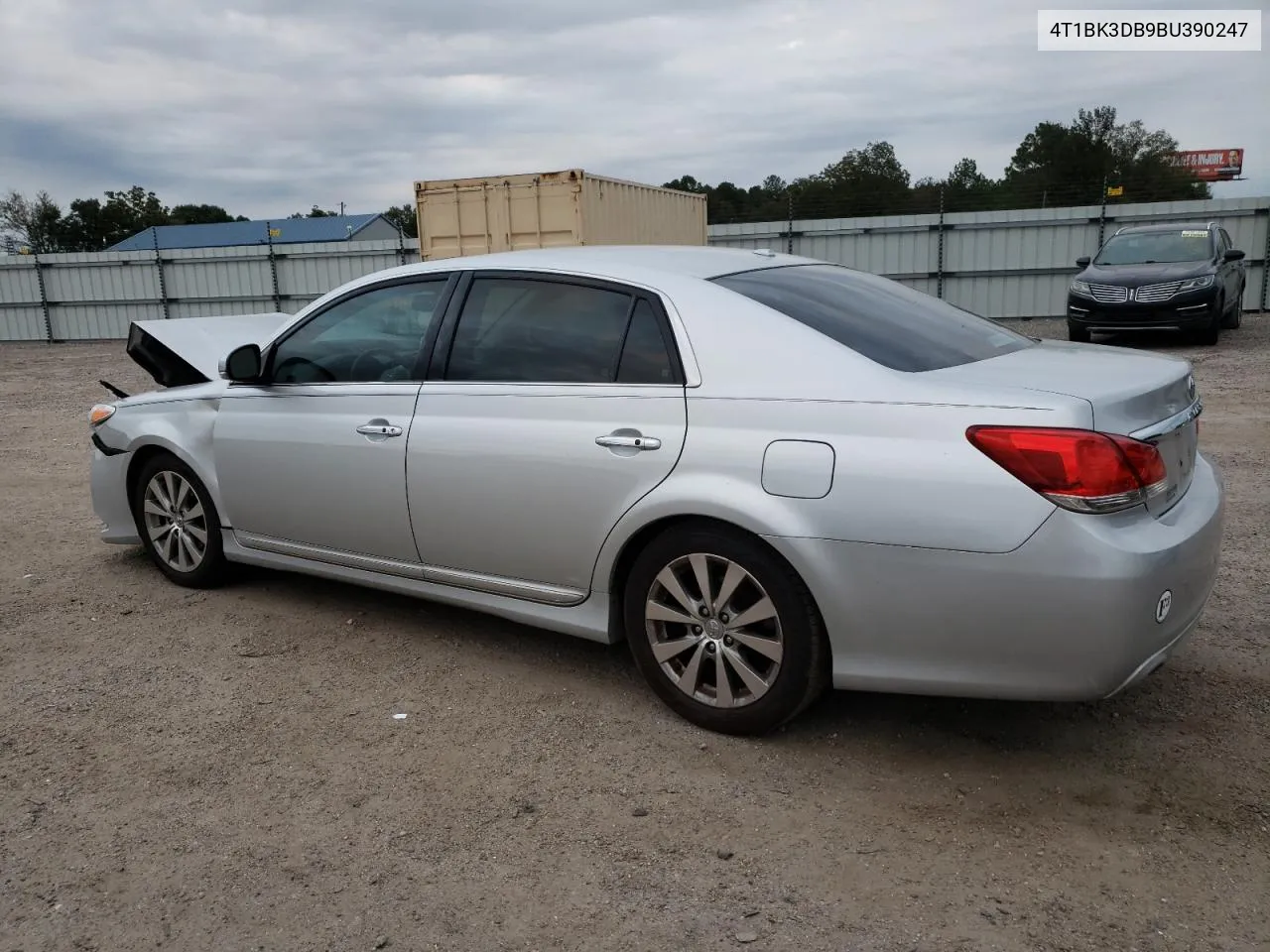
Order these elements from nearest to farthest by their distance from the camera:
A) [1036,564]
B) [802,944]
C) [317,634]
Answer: [802,944] → [1036,564] → [317,634]

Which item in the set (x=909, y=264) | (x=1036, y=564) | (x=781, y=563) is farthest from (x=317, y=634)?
(x=909, y=264)

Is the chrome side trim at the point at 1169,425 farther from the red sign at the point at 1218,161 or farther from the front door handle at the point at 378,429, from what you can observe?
the red sign at the point at 1218,161

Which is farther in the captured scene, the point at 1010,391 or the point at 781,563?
the point at 781,563

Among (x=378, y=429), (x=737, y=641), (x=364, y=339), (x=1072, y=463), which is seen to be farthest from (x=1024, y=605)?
(x=364, y=339)

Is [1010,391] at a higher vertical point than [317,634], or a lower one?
higher

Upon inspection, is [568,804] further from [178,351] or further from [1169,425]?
[178,351]

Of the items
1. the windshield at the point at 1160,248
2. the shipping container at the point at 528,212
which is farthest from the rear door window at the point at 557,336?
the windshield at the point at 1160,248

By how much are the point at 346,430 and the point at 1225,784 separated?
323cm

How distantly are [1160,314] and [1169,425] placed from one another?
12.2 meters

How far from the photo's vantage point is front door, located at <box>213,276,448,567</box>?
12.9 feet

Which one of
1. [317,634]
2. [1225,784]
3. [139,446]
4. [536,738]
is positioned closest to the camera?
[1225,784]

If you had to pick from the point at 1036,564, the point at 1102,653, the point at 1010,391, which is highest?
the point at 1010,391

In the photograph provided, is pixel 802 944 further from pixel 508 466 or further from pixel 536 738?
pixel 508 466

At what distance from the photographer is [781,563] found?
299cm
